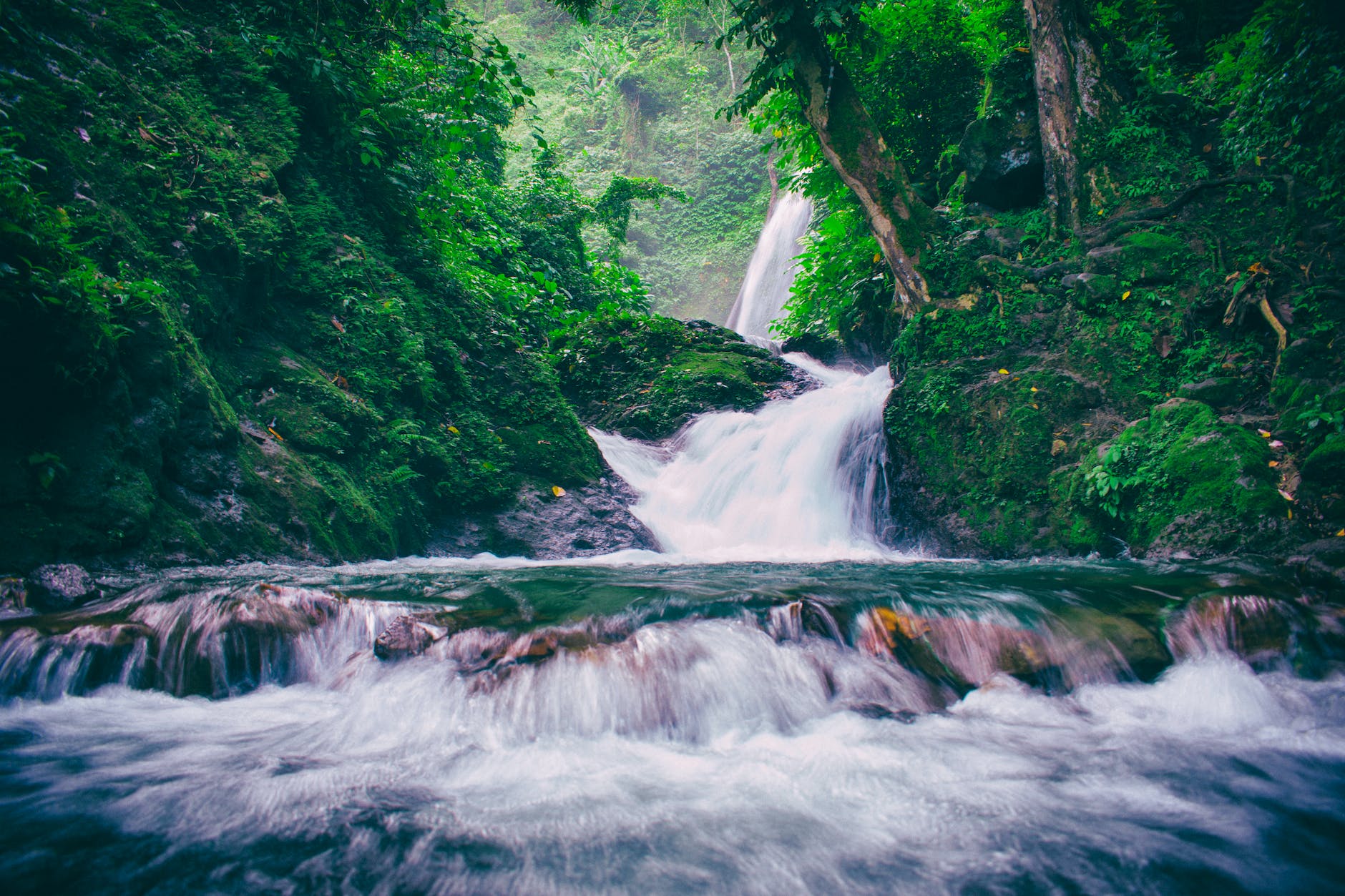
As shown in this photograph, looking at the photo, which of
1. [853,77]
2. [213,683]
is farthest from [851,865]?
[853,77]

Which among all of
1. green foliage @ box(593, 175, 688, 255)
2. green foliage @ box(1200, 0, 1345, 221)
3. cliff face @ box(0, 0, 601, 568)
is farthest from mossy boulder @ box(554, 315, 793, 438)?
green foliage @ box(1200, 0, 1345, 221)

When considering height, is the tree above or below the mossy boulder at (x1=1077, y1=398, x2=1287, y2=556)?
above

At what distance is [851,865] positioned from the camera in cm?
201

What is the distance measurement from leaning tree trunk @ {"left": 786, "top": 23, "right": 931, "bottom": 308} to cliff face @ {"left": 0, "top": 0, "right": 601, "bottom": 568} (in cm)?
445

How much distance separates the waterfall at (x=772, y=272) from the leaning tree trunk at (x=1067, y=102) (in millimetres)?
11552

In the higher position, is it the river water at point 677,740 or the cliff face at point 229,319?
the cliff face at point 229,319

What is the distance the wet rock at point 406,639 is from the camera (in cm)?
330

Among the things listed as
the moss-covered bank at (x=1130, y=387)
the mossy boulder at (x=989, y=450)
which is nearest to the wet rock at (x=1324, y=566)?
the moss-covered bank at (x=1130, y=387)

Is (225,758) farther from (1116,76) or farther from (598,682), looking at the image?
(1116,76)

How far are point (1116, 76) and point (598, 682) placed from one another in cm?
955

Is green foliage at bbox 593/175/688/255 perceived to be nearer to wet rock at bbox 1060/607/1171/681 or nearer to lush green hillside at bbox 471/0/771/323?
lush green hillside at bbox 471/0/771/323

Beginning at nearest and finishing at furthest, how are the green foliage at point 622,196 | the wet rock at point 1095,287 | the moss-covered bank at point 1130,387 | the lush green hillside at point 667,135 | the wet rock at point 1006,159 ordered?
1. the moss-covered bank at point 1130,387
2. the wet rock at point 1095,287
3. the wet rock at point 1006,159
4. the green foliage at point 622,196
5. the lush green hillside at point 667,135

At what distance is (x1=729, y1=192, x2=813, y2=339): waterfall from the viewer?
20453 millimetres

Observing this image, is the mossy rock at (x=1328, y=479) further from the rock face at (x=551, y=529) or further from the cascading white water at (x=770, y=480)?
the rock face at (x=551, y=529)
